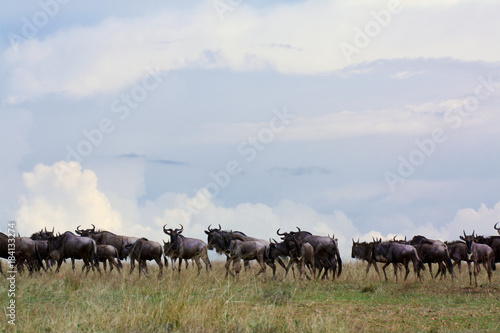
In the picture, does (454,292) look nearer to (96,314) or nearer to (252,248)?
(252,248)

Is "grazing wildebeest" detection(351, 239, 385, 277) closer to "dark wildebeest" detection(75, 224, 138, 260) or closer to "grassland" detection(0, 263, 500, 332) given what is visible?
"grassland" detection(0, 263, 500, 332)

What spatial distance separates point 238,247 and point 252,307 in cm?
966

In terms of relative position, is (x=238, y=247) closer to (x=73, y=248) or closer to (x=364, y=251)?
(x=364, y=251)

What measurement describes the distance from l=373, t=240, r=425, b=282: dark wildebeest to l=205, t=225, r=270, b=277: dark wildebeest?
14.3ft

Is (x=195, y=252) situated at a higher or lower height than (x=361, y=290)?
higher

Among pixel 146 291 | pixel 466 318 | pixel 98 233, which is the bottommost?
pixel 466 318

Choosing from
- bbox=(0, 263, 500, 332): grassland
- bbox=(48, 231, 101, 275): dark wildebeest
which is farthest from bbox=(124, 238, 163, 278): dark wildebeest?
bbox=(0, 263, 500, 332): grassland

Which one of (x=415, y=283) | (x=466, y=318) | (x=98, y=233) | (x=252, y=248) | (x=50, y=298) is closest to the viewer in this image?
(x=466, y=318)

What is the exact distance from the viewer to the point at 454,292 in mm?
17500

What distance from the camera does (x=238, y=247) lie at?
22094 mm

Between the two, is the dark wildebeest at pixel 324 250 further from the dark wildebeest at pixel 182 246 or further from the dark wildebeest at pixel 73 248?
the dark wildebeest at pixel 73 248

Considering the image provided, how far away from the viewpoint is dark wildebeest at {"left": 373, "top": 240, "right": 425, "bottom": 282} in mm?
21250

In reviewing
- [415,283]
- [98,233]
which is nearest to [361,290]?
[415,283]

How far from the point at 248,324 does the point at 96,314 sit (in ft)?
9.73
